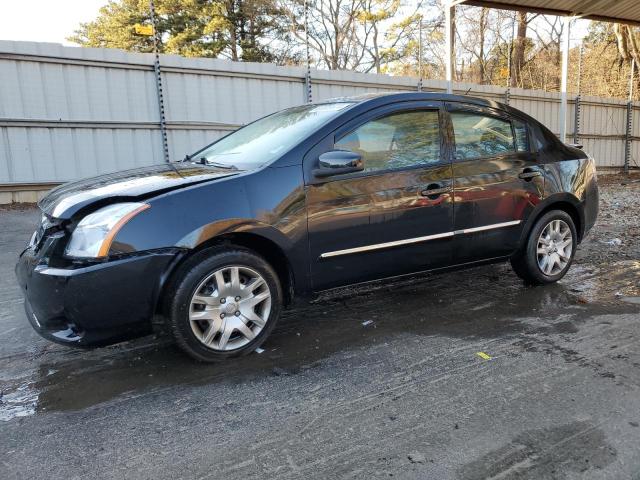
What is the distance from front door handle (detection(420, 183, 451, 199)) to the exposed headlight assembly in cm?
200

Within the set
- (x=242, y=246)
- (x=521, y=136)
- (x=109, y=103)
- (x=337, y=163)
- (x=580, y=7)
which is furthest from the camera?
(x=580, y=7)

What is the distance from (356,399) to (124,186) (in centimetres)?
188

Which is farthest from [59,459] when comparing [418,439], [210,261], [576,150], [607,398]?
[576,150]

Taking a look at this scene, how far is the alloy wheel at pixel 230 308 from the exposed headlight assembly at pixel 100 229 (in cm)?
56

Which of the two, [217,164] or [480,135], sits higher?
[480,135]

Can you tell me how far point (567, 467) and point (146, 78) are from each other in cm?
969

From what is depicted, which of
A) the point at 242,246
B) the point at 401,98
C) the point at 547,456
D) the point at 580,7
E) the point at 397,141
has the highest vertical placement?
the point at 580,7

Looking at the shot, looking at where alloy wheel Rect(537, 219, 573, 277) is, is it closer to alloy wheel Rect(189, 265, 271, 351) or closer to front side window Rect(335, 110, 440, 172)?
front side window Rect(335, 110, 440, 172)

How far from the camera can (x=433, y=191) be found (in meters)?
3.78

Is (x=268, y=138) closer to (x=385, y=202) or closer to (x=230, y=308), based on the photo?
(x=385, y=202)

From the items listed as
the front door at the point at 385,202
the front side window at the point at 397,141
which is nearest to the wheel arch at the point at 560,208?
the front door at the point at 385,202

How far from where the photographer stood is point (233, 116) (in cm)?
1067

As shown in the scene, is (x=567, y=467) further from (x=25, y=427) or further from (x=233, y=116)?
(x=233, y=116)

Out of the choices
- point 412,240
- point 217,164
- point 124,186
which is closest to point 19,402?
point 124,186
